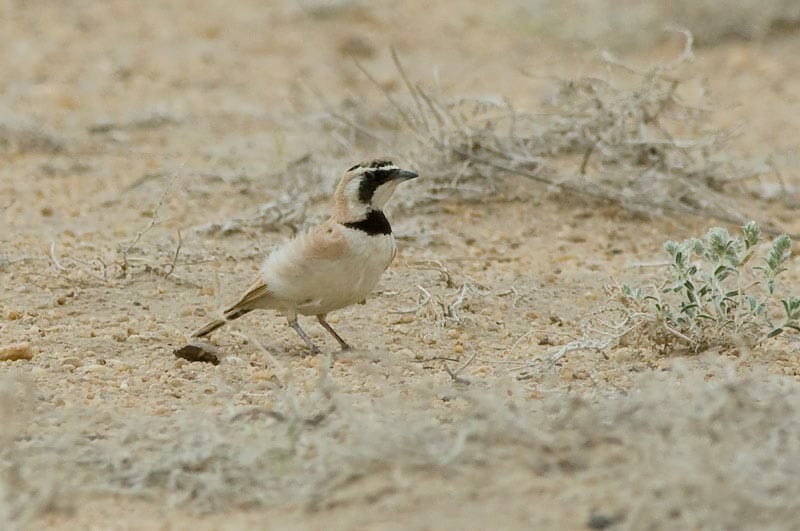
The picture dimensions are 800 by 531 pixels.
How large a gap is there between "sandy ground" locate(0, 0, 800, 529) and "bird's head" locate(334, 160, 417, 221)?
1.96ft

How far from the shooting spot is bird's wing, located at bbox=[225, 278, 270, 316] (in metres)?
6.04

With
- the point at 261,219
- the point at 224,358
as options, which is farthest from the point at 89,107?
the point at 224,358

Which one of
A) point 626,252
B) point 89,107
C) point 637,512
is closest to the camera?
point 637,512

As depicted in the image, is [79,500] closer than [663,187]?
Yes

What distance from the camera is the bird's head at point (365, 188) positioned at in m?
6.00

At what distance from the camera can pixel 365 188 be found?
6043 millimetres

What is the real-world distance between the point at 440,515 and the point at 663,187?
15.4ft

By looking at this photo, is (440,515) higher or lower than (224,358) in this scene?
higher

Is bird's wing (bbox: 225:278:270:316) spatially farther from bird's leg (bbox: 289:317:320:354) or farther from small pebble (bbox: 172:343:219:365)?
small pebble (bbox: 172:343:219:365)

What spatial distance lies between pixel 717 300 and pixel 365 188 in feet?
5.02

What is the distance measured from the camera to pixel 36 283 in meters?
6.74

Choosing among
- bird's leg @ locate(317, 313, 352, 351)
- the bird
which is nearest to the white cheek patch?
the bird

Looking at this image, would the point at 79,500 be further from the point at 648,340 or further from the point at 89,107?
the point at 89,107

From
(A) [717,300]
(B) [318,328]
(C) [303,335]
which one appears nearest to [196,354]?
(C) [303,335]
